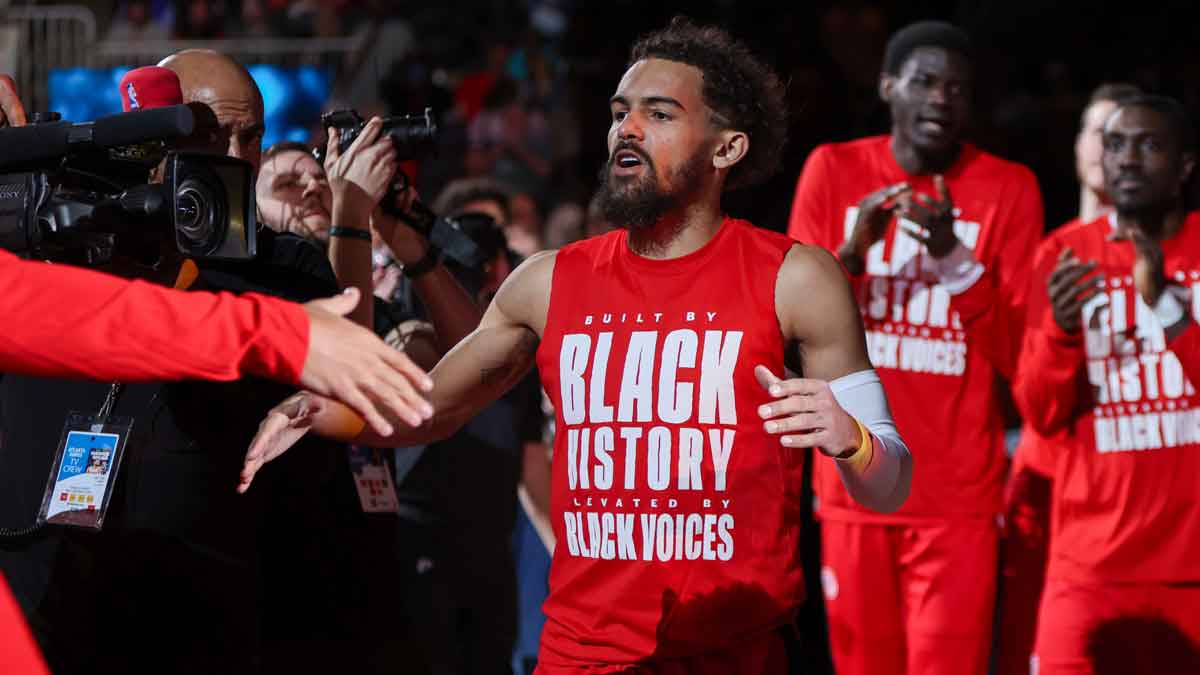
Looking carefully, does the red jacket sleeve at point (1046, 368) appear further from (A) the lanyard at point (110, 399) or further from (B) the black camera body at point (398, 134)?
(A) the lanyard at point (110, 399)

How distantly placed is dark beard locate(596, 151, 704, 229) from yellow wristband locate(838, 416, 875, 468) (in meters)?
0.73

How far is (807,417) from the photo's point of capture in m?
2.86

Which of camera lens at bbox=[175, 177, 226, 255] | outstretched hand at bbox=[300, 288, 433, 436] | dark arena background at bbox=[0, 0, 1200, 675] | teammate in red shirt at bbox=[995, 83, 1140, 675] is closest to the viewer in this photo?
outstretched hand at bbox=[300, 288, 433, 436]

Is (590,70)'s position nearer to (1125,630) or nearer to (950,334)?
(950,334)

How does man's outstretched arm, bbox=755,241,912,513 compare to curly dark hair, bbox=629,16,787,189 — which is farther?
curly dark hair, bbox=629,16,787,189

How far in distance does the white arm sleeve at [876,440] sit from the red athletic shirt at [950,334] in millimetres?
1602

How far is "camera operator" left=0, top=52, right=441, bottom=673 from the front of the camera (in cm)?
322

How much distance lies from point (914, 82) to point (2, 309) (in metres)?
3.56

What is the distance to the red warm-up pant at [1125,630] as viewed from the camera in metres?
4.64

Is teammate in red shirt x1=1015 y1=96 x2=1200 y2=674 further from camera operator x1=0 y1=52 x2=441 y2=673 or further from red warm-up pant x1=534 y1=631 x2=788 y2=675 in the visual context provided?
camera operator x1=0 y1=52 x2=441 y2=673

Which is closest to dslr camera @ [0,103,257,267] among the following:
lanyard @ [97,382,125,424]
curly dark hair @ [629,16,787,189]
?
lanyard @ [97,382,125,424]

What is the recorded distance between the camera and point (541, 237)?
9.66 m

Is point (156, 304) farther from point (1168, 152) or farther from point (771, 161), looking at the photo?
point (1168, 152)

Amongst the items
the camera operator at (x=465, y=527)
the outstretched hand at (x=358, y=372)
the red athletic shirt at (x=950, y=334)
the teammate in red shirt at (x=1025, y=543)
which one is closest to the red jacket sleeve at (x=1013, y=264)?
the red athletic shirt at (x=950, y=334)
